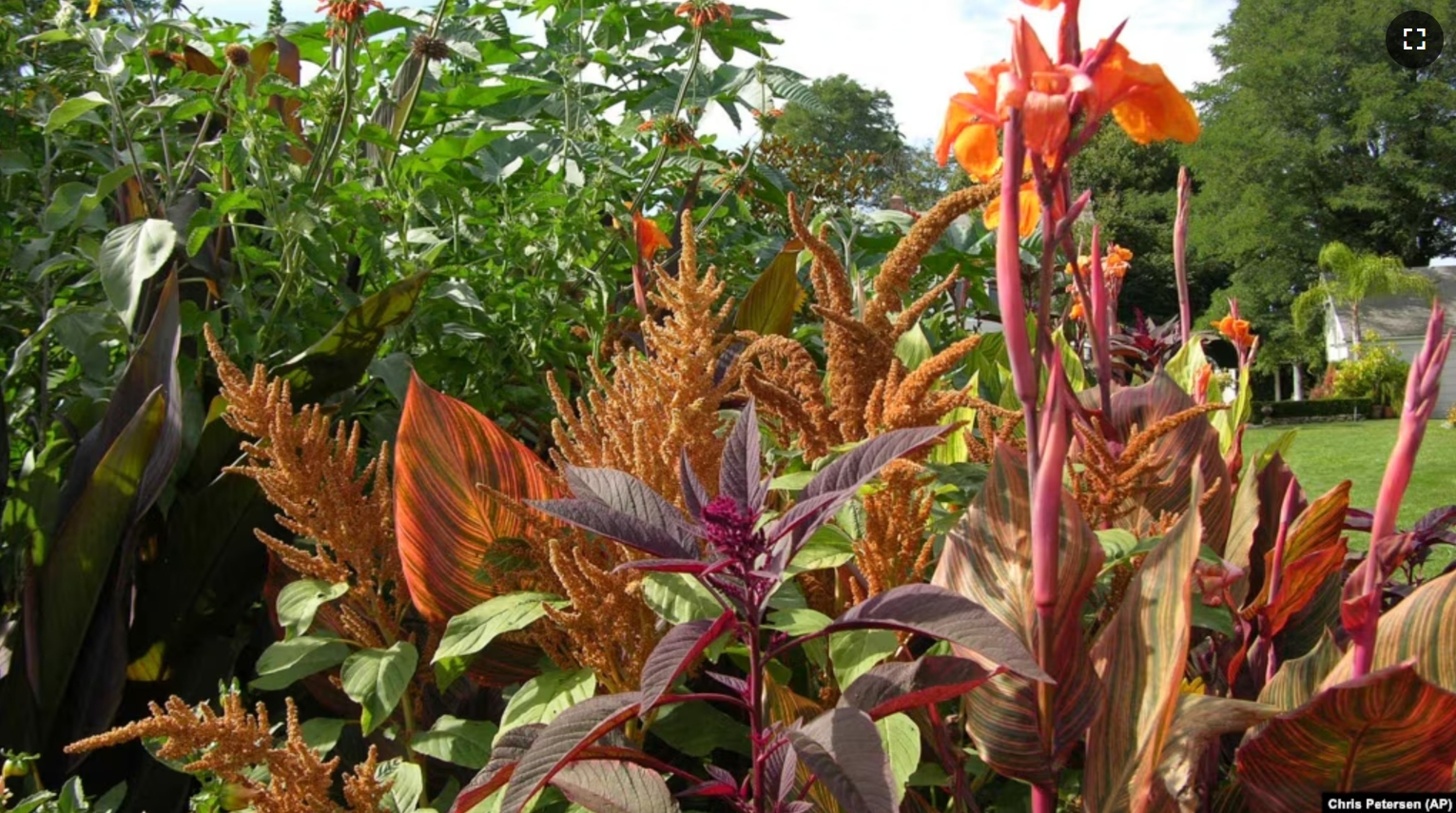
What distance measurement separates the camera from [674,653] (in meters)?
0.71

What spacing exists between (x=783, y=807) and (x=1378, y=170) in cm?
4333

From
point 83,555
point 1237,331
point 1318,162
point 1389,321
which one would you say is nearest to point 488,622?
point 83,555

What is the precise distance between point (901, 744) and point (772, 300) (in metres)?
0.96

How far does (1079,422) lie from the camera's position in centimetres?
86

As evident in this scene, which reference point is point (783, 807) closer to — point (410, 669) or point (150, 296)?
point (410, 669)

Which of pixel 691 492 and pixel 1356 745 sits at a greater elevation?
pixel 691 492

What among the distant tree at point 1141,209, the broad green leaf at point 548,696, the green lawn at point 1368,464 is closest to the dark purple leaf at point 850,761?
the broad green leaf at point 548,696

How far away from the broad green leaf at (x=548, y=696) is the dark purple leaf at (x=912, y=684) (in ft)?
0.81

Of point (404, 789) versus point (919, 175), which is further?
point (919, 175)

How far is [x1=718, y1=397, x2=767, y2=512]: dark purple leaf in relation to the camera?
765 millimetres

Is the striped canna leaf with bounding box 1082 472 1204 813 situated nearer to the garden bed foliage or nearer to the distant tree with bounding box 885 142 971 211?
the garden bed foliage

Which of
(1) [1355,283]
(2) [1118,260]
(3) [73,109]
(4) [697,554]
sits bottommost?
(4) [697,554]

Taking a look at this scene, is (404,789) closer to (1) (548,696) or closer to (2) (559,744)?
(1) (548,696)

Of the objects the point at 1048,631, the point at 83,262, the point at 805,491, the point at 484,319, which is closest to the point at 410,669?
the point at 805,491
